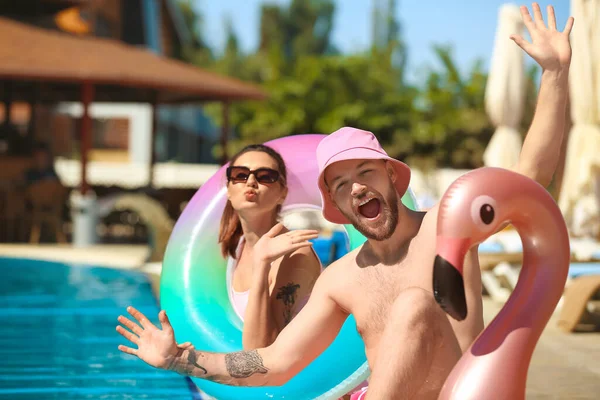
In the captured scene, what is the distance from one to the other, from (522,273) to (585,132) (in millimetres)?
7058

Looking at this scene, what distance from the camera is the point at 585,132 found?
8914 mm

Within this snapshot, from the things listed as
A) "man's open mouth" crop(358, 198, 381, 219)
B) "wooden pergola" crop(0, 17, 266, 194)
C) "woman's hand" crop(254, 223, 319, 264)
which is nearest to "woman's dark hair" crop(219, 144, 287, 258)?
"woman's hand" crop(254, 223, 319, 264)

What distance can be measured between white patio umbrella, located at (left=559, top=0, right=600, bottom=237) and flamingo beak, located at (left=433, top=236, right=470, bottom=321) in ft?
23.3

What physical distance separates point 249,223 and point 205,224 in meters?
0.38

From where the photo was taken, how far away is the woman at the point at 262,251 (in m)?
3.23

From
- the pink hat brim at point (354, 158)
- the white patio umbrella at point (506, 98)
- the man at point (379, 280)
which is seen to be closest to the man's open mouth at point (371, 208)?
the man at point (379, 280)

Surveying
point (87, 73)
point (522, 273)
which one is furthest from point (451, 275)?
point (87, 73)

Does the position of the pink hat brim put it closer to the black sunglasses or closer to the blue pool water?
the black sunglasses

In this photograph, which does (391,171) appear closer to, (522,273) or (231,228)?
(522,273)

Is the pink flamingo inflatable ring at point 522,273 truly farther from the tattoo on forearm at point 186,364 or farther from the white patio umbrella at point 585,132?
the white patio umbrella at point 585,132

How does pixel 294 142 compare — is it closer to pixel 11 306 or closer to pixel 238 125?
pixel 11 306

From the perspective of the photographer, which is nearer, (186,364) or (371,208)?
(371,208)

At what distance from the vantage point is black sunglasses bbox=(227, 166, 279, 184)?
3621mm

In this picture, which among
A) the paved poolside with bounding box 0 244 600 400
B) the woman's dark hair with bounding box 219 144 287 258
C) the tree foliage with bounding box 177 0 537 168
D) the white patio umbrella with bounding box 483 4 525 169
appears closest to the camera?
the woman's dark hair with bounding box 219 144 287 258
